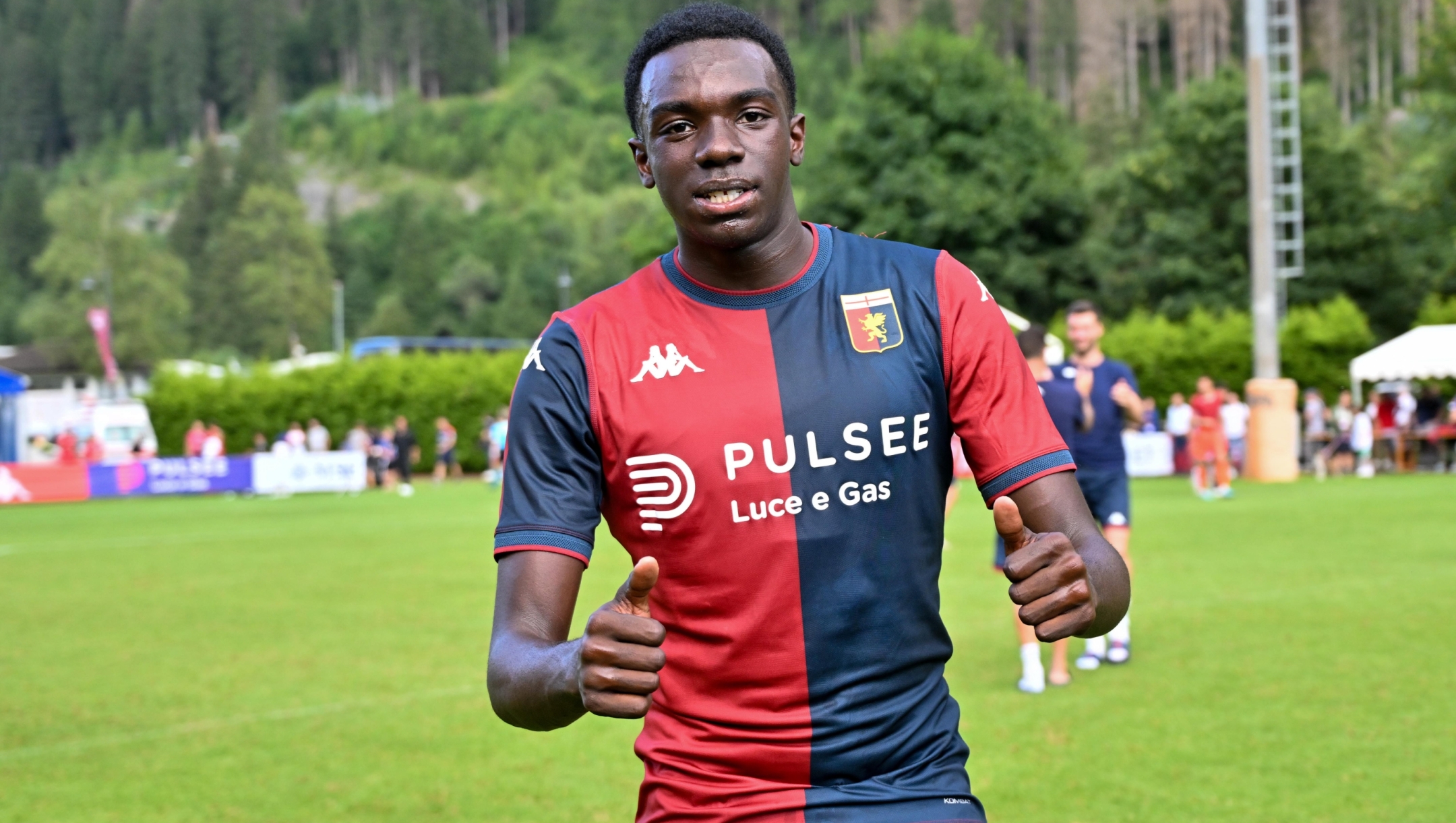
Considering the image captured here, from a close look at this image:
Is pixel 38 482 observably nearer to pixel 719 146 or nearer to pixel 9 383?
pixel 9 383

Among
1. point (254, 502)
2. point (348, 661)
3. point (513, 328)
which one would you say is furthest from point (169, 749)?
point (513, 328)

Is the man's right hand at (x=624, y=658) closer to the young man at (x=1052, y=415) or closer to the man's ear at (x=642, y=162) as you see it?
the man's ear at (x=642, y=162)

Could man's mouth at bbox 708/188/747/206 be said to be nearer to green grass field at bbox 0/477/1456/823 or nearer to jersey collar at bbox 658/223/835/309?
jersey collar at bbox 658/223/835/309

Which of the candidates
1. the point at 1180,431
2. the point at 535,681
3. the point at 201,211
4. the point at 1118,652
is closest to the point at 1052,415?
the point at 1118,652

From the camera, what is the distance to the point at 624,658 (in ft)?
7.31

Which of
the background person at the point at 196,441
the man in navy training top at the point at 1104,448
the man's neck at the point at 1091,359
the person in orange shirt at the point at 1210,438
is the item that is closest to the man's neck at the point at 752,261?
the man in navy training top at the point at 1104,448

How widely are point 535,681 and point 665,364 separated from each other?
0.71 metres

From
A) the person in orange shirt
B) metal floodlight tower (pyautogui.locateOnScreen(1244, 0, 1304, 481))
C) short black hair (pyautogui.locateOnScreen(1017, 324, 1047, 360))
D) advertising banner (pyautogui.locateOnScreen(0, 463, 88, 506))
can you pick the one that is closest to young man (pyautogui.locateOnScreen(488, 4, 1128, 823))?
short black hair (pyautogui.locateOnScreen(1017, 324, 1047, 360))

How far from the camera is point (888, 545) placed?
281 centimetres

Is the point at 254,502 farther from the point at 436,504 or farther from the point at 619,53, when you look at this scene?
the point at 619,53

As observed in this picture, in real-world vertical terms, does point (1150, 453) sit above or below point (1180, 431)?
below

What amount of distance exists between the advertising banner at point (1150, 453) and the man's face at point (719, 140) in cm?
3087

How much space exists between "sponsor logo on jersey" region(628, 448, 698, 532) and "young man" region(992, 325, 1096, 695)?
6773 mm

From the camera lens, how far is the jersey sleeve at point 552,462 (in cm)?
276
